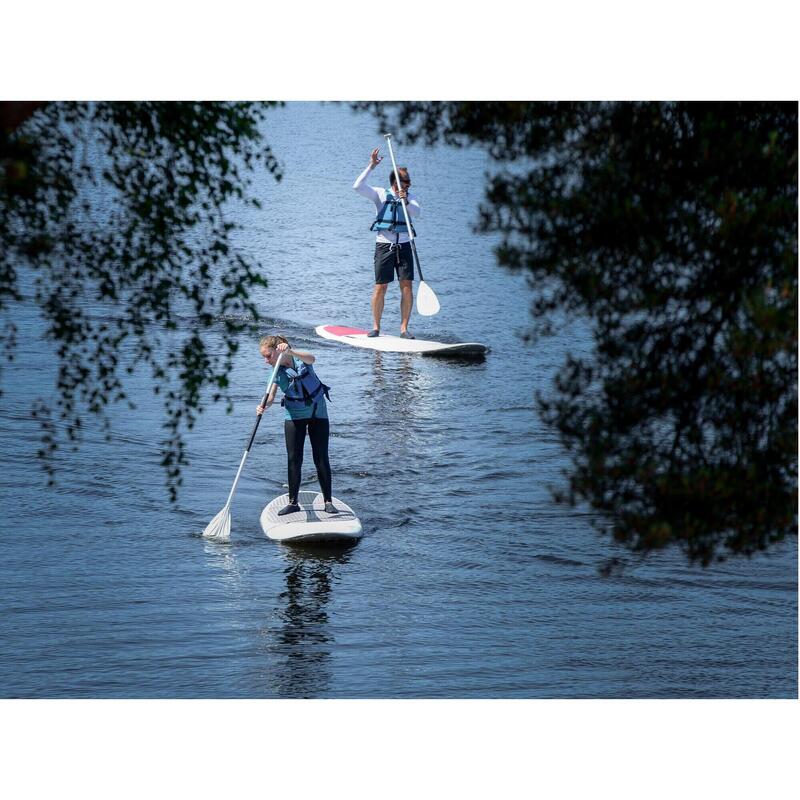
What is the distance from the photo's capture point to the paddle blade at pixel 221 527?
24.6ft

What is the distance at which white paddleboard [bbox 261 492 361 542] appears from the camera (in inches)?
293

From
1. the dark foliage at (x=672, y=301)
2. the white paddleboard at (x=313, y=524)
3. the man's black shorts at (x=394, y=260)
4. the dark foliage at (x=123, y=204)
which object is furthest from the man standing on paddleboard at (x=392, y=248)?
the dark foliage at (x=672, y=301)

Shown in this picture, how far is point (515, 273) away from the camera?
5465 mm

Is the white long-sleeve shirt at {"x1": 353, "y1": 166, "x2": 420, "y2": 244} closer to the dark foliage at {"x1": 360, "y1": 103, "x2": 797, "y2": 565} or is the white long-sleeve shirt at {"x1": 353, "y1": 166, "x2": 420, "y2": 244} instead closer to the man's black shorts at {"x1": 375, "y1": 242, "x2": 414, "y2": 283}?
the man's black shorts at {"x1": 375, "y1": 242, "x2": 414, "y2": 283}

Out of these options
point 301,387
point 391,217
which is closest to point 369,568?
point 301,387

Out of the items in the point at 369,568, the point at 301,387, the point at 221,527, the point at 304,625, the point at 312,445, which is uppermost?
the point at 301,387

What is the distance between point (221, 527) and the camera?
752 cm

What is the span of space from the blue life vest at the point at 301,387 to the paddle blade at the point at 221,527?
762 millimetres

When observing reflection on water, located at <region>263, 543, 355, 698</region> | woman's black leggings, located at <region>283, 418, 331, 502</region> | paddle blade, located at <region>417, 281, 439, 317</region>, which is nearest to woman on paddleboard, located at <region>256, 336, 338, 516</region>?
woman's black leggings, located at <region>283, 418, 331, 502</region>

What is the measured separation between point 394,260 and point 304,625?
339cm

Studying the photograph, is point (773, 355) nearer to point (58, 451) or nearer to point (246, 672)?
point (246, 672)

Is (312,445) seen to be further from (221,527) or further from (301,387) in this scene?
(221,527)

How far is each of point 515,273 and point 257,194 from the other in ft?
25.9

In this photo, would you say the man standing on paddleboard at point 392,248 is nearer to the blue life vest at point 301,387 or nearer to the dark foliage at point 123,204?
the blue life vest at point 301,387
